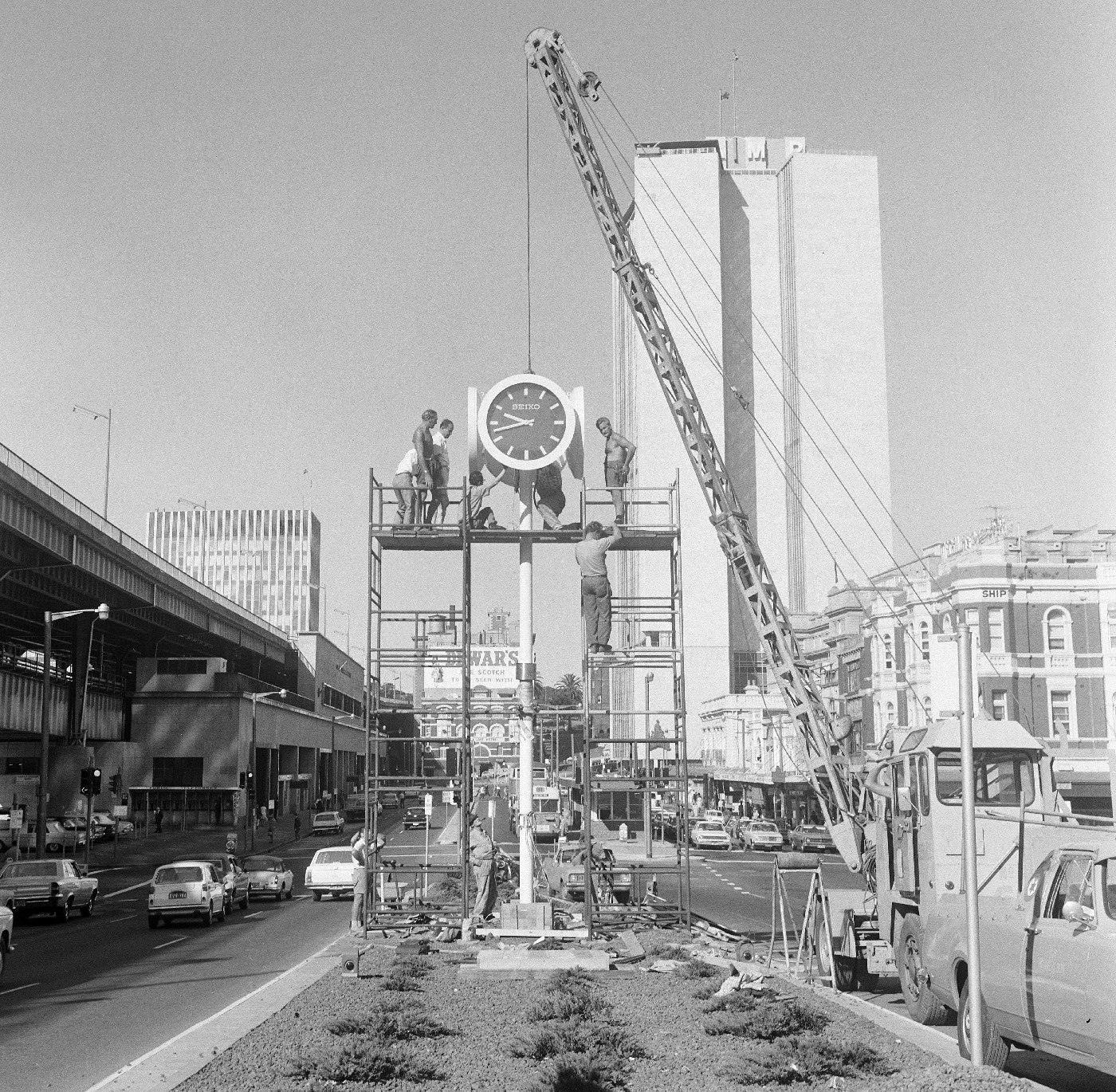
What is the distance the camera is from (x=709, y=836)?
61156mm

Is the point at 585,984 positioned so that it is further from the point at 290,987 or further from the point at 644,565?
the point at 644,565

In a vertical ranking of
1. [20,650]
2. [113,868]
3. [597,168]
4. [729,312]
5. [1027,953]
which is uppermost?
[729,312]

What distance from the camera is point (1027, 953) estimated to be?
10703mm

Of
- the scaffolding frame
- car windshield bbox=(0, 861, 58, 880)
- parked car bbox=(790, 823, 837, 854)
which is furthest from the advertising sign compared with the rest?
parked car bbox=(790, 823, 837, 854)

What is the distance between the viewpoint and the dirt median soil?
10.9m

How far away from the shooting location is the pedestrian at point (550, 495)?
24.0m

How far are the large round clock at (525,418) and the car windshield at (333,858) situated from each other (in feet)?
64.9

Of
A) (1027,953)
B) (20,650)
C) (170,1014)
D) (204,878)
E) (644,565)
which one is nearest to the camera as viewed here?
(1027,953)

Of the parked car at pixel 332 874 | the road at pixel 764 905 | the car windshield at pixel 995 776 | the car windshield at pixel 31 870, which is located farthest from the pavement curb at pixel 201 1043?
the parked car at pixel 332 874

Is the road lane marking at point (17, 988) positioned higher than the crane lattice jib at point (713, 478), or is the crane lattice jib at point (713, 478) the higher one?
the crane lattice jib at point (713, 478)

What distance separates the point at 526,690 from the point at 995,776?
30.0ft

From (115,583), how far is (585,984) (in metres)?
51.7

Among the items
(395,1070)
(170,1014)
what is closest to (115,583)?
(170,1014)

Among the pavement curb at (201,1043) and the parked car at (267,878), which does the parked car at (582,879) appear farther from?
the parked car at (267,878)
